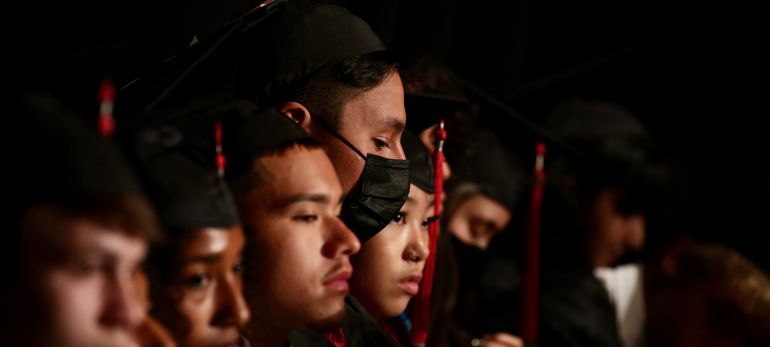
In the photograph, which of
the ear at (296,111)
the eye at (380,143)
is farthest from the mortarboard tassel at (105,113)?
the eye at (380,143)

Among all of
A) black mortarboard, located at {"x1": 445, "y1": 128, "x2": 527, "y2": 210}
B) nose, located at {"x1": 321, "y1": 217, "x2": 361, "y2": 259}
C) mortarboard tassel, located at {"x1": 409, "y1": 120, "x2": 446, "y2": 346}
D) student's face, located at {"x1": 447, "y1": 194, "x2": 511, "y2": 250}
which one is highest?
nose, located at {"x1": 321, "y1": 217, "x2": 361, "y2": 259}

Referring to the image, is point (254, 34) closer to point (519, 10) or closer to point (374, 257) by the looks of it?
point (374, 257)

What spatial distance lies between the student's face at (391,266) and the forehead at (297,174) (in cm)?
34

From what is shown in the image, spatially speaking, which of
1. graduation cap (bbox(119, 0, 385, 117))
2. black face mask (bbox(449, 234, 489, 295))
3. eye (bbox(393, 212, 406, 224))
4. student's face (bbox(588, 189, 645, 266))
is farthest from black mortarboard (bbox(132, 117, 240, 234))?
student's face (bbox(588, 189, 645, 266))

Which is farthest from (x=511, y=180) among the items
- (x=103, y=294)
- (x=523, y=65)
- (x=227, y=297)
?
(x=103, y=294)

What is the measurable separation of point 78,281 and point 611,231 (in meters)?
2.40

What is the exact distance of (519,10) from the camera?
150 inches

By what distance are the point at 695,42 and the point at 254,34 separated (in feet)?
9.39

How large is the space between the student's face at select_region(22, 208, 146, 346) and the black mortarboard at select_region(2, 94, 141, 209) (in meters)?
0.03

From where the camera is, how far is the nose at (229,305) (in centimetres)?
143

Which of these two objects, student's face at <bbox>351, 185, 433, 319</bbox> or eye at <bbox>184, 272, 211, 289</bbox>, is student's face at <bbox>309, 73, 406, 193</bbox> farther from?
eye at <bbox>184, 272, 211, 289</bbox>

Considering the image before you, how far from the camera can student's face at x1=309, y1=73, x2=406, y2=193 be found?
194 centimetres

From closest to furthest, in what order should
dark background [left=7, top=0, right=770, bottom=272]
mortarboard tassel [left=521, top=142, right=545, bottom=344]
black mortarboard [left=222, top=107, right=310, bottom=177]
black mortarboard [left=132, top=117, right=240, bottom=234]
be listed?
black mortarboard [left=132, top=117, right=240, bottom=234] → black mortarboard [left=222, top=107, right=310, bottom=177] → dark background [left=7, top=0, right=770, bottom=272] → mortarboard tassel [left=521, top=142, right=545, bottom=344]

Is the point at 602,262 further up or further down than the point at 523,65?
further down
